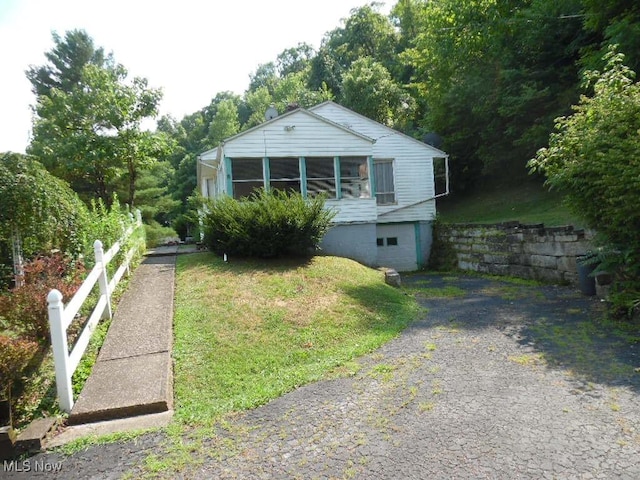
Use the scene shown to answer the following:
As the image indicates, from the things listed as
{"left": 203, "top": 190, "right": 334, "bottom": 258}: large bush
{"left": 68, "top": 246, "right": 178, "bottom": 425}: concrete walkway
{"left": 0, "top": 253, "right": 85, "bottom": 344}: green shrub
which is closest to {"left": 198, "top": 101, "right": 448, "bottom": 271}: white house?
{"left": 203, "top": 190, "right": 334, "bottom": 258}: large bush

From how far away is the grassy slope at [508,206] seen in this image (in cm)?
1222

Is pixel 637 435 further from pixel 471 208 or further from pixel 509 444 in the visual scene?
pixel 471 208

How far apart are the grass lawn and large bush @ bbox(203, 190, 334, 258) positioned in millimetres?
368

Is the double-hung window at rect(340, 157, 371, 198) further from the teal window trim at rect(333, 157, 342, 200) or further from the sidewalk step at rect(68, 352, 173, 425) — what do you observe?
the sidewalk step at rect(68, 352, 173, 425)

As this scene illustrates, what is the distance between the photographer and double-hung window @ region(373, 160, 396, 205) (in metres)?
15.0

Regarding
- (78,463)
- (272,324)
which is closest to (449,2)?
(272,324)

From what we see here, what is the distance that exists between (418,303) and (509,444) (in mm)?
5275

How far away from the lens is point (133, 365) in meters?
4.46

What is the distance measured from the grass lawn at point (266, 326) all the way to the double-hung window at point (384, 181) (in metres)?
6.14

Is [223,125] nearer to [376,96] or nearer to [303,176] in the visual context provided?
[376,96]

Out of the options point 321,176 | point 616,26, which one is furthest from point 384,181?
point 616,26

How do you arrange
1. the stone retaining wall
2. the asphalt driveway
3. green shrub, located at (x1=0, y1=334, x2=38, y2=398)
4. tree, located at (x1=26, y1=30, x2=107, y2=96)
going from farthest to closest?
tree, located at (x1=26, y1=30, x2=107, y2=96), the stone retaining wall, green shrub, located at (x1=0, y1=334, x2=38, y2=398), the asphalt driveway

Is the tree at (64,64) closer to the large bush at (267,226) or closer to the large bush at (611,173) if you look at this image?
the large bush at (267,226)

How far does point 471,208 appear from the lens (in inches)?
711
